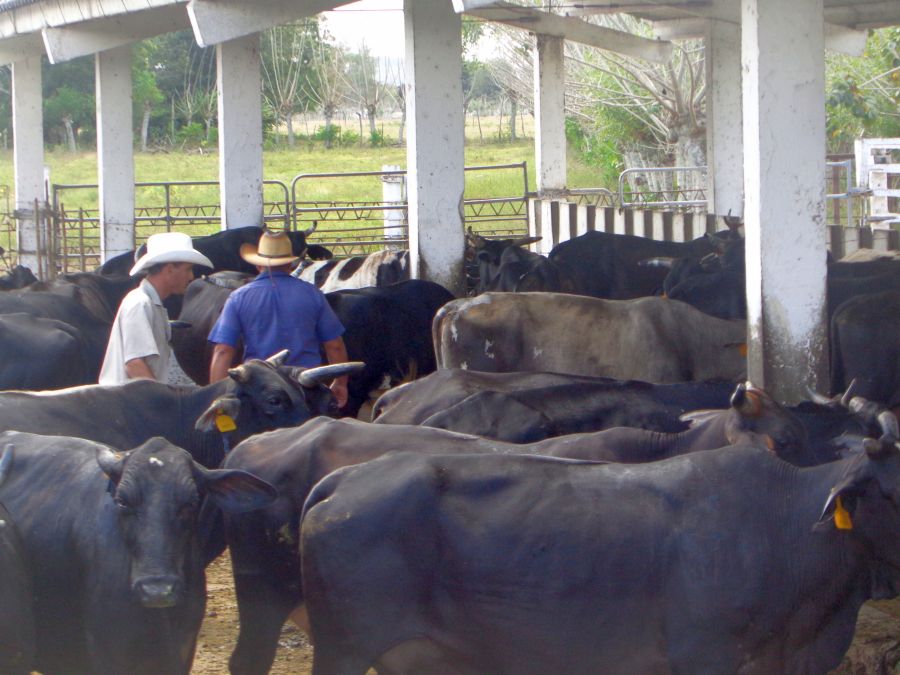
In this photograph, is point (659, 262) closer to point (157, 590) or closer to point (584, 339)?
point (584, 339)

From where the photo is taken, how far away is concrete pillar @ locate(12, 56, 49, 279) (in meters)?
17.0

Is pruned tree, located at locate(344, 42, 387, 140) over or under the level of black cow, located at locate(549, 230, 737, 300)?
over

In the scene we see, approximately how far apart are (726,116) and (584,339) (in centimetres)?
616

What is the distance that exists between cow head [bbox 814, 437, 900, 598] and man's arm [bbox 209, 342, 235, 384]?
3775mm

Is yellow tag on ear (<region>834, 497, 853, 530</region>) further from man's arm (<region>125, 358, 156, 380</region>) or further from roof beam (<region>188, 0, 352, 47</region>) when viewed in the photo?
roof beam (<region>188, 0, 352, 47</region>)

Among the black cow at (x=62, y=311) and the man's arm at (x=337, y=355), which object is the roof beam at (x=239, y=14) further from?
the man's arm at (x=337, y=355)

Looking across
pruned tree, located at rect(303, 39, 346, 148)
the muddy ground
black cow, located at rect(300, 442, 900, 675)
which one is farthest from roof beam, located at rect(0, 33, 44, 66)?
pruned tree, located at rect(303, 39, 346, 148)

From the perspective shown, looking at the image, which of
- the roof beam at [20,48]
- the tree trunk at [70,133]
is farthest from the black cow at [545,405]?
the tree trunk at [70,133]

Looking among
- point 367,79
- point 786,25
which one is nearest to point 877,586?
point 786,25

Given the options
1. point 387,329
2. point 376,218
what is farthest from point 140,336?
point 376,218

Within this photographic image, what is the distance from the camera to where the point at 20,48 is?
16750 millimetres

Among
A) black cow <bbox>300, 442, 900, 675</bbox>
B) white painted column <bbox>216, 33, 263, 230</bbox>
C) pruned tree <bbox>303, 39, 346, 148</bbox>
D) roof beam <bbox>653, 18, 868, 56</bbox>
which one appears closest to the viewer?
black cow <bbox>300, 442, 900, 675</bbox>

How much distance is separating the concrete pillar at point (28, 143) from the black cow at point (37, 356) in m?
9.26

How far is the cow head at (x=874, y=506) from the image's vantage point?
14.9 feet
